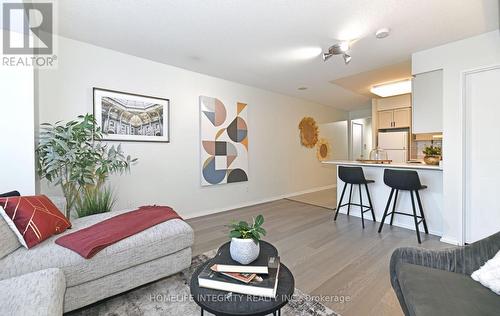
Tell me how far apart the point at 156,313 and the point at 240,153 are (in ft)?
9.70

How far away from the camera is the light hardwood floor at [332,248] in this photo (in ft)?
5.64

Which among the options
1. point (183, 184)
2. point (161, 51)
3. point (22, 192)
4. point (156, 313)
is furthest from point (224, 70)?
point (156, 313)

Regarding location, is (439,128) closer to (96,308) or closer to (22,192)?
(96,308)

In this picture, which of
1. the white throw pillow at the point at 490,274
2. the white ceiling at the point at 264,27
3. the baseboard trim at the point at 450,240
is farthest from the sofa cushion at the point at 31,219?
the baseboard trim at the point at 450,240

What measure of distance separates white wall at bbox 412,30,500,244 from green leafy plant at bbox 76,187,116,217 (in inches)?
158

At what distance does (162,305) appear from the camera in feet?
5.20

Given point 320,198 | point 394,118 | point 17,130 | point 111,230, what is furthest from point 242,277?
point 394,118

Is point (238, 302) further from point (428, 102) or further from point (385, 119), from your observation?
point (385, 119)

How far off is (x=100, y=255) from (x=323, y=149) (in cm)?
562

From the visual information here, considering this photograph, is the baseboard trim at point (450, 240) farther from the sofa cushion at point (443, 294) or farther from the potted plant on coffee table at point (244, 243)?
the potted plant on coffee table at point (244, 243)

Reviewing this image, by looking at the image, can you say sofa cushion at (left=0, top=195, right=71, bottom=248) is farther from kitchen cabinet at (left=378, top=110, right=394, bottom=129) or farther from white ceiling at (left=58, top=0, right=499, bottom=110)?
kitchen cabinet at (left=378, top=110, right=394, bottom=129)

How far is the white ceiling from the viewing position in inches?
77.7

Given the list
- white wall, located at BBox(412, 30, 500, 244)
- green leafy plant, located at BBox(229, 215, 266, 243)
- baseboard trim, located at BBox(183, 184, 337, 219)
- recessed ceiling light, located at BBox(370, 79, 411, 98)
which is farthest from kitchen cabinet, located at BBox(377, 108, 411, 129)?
green leafy plant, located at BBox(229, 215, 266, 243)
